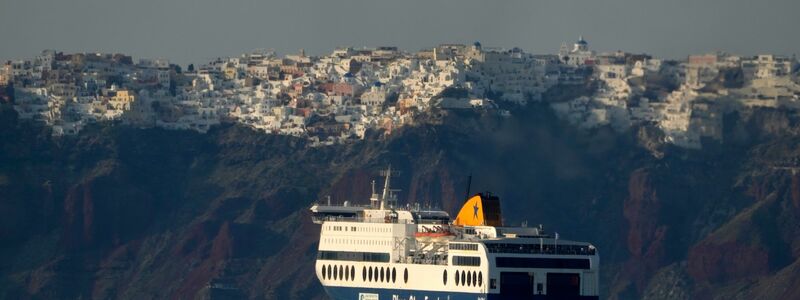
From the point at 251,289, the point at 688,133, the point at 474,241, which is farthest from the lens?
the point at 688,133

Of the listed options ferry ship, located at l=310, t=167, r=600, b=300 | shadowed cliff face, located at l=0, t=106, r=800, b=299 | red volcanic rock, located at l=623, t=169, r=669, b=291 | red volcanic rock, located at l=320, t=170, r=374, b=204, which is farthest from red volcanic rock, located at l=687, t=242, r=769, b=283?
ferry ship, located at l=310, t=167, r=600, b=300

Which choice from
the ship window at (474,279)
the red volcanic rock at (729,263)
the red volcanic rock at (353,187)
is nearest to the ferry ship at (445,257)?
the ship window at (474,279)

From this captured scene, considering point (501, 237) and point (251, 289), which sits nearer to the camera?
point (501, 237)

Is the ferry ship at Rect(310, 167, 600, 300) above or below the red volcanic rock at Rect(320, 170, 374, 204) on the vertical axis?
below

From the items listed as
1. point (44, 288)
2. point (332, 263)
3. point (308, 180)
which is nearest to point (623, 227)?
point (308, 180)

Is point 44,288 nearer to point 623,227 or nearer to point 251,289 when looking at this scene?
point 251,289

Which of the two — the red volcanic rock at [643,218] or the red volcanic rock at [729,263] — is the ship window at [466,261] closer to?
the red volcanic rock at [729,263]

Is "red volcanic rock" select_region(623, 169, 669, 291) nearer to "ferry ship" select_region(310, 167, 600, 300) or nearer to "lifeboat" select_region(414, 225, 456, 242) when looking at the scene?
"ferry ship" select_region(310, 167, 600, 300)

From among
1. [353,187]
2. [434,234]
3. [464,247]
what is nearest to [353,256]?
[434,234]
